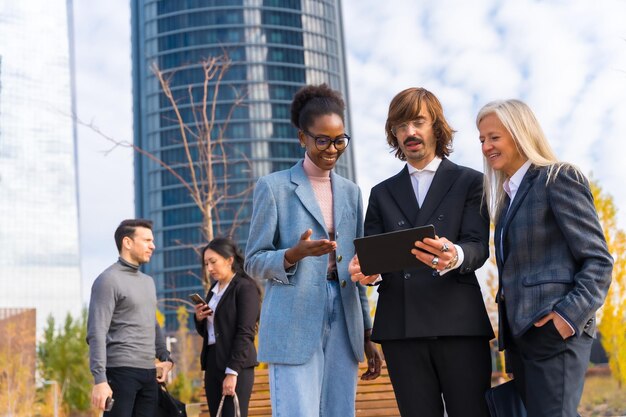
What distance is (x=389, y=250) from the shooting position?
2.79 meters

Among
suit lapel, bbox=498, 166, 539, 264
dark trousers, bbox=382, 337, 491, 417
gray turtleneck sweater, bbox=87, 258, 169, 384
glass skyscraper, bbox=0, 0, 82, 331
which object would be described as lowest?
dark trousers, bbox=382, 337, 491, 417

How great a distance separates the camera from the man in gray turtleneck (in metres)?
4.80

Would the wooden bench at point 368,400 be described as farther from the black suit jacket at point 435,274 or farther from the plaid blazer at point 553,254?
the plaid blazer at point 553,254

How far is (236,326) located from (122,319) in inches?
30.4

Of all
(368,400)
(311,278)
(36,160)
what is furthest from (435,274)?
(36,160)

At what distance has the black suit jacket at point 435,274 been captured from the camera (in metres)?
2.95

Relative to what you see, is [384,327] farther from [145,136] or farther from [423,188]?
[145,136]

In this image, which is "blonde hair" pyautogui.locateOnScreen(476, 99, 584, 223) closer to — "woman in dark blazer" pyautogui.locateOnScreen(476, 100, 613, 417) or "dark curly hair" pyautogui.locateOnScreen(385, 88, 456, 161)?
"woman in dark blazer" pyautogui.locateOnScreen(476, 100, 613, 417)

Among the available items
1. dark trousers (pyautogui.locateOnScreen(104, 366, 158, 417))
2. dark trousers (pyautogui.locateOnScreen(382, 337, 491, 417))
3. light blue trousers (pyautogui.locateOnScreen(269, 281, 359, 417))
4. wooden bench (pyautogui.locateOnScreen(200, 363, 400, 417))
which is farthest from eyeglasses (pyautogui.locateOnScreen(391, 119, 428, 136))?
wooden bench (pyautogui.locateOnScreen(200, 363, 400, 417))

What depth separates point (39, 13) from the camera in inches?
3314

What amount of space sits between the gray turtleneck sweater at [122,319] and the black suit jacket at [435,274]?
2.32 metres

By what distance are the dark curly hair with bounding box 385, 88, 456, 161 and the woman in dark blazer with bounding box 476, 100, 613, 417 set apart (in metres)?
0.23

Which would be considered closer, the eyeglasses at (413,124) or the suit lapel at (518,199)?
the suit lapel at (518,199)

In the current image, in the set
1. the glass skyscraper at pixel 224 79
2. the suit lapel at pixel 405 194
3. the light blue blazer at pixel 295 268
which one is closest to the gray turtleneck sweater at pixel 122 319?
the light blue blazer at pixel 295 268
